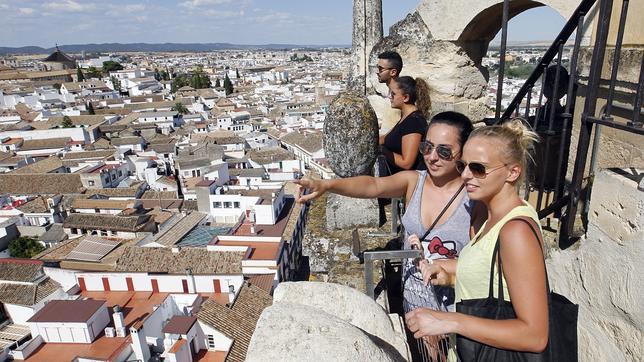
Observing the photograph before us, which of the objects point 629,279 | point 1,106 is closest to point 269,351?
point 629,279

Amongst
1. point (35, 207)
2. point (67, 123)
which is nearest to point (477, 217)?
point (35, 207)

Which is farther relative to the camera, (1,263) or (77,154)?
(77,154)

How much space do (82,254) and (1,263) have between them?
12.7ft

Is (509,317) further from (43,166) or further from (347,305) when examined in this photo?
(43,166)

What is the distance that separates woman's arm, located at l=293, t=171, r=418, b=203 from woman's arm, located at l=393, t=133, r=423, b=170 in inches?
29.7

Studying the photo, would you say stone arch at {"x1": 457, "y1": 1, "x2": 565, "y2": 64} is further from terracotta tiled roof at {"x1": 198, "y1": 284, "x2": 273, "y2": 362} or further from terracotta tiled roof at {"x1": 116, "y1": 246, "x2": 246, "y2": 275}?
terracotta tiled roof at {"x1": 116, "y1": 246, "x2": 246, "y2": 275}

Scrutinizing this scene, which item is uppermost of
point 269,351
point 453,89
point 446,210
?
point 453,89

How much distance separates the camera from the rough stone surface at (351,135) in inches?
146

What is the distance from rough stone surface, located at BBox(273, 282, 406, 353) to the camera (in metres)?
2.27

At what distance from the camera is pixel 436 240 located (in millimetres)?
2373

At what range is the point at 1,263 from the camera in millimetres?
21141

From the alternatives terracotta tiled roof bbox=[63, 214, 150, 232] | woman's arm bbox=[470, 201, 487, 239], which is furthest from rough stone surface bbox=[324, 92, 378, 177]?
terracotta tiled roof bbox=[63, 214, 150, 232]

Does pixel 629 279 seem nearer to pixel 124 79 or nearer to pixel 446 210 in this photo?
pixel 446 210

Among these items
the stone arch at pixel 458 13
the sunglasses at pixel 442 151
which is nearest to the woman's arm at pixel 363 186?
the sunglasses at pixel 442 151
